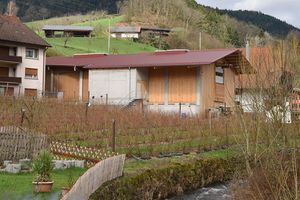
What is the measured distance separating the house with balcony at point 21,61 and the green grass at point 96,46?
74.2ft

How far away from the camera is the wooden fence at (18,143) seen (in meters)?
20.6

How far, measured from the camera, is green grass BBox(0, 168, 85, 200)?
48.6 ft

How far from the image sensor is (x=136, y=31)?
96.9 metres

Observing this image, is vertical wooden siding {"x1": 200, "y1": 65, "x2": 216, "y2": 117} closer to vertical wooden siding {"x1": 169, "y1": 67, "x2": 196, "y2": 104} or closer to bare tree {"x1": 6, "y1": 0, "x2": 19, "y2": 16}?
vertical wooden siding {"x1": 169, "y1": 67, "x2": 196, "y2": 104}

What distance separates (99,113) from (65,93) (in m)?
15.9

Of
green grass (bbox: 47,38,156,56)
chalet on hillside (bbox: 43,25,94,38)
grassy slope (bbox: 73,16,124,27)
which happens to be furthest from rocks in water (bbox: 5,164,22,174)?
grassy slope (bbox: 73,16,124,27)

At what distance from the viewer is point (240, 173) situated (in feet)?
55.8

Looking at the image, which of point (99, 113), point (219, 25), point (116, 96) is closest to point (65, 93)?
point (116, 96)

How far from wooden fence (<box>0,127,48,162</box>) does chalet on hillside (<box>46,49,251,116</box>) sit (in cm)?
2030

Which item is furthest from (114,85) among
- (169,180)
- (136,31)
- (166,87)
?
(136,31)

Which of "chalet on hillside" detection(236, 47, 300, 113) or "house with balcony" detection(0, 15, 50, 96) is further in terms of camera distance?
"house with balcony" detection(0, 15, 50, 96)

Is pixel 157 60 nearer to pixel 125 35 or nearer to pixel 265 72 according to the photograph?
pixel 265 72

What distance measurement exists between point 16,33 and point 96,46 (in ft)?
104

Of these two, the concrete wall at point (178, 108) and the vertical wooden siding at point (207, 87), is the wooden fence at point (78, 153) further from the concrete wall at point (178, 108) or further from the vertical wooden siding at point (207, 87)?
the vertical wooden siding at point (207, 87)
